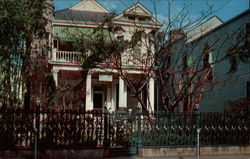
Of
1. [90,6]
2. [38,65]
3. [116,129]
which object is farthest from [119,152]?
[90,6]

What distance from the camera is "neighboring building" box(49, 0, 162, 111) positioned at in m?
19.1

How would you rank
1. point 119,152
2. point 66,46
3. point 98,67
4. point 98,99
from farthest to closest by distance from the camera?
point 98,99
point 66,46
point 98,67
point 119,152

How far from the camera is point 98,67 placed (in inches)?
690

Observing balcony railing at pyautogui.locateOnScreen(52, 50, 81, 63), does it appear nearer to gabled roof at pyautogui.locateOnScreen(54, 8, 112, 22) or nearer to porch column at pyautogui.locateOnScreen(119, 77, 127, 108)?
gabled roof at pyautogui.locateOnScreen(54, 8, 112, 22)

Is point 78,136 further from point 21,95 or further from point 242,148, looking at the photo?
point 242,148

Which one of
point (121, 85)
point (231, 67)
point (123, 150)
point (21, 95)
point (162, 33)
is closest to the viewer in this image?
point (123, 150)

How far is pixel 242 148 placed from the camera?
10.2 meters

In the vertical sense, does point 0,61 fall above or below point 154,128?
above

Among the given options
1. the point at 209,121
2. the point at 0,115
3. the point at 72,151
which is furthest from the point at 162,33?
the point at 0,115

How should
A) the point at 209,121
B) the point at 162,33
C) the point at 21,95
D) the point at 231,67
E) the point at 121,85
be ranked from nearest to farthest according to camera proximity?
the point at 209,121
the point at 21,95
the point at 162,33
the point at 231,67
the point at 121,85

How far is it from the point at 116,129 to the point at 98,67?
870 centimetres

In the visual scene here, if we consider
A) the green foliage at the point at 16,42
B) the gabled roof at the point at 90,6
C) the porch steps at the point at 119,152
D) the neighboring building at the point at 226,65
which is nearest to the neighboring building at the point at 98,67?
the gabled roof at the point at 90,6

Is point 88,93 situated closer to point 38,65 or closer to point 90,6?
point 38,65

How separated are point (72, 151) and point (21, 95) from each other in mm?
3558
